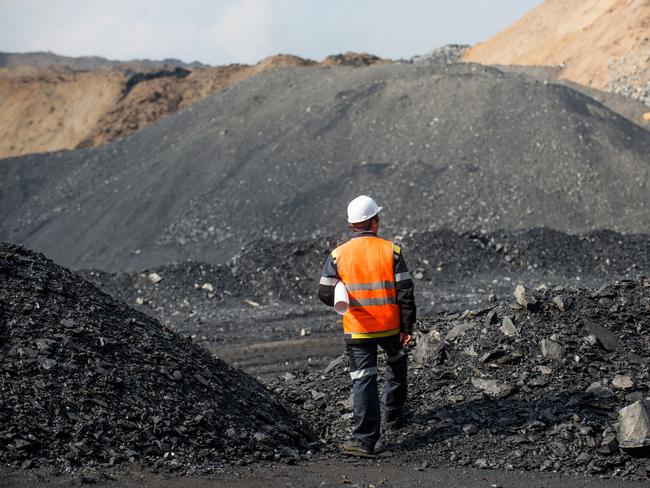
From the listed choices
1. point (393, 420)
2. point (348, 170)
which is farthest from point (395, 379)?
point (348, 170)

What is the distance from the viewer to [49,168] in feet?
97.9

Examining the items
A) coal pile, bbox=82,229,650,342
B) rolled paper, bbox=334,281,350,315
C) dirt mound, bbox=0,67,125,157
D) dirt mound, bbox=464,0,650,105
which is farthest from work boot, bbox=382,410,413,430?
dirt mound, bbox=0,67,125,157

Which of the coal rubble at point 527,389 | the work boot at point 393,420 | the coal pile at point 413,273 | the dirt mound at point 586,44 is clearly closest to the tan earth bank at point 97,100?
the dirt mound at point 586,44

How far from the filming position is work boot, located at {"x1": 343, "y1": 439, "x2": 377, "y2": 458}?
6785mm

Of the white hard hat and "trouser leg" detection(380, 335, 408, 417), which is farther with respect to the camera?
"trouser leg" detection(380, 335, 408, 417)

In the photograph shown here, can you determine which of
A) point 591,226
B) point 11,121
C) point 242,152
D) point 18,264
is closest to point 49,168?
point 242,152

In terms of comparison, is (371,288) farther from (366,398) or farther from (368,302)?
(366,398)

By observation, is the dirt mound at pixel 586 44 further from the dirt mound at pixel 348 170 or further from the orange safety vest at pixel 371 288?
the orange safety vest at pixel 371 288

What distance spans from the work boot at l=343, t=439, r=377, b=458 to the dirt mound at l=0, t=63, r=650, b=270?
12673 mm

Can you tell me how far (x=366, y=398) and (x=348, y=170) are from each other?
15499 mm

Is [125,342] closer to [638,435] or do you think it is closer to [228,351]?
[638,435]

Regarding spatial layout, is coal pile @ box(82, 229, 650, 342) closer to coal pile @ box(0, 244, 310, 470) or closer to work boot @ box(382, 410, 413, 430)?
coal pile @ box(0, 244, 310, 470)

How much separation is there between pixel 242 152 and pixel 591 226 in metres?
8.95

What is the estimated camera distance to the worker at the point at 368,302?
6746 millimetres
